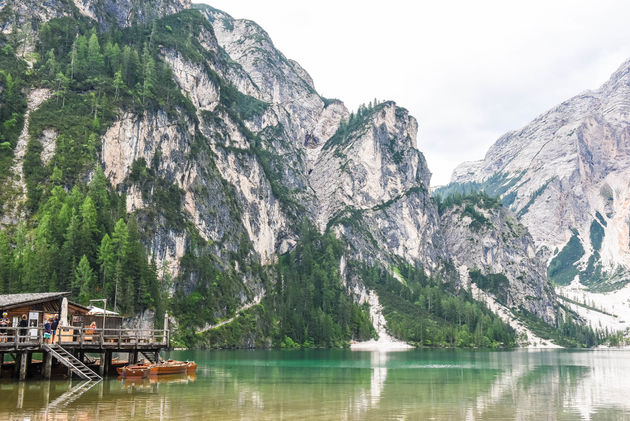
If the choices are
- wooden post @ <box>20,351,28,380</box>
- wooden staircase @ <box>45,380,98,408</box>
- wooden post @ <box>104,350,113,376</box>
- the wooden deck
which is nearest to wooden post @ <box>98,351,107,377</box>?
wooden post @ <box>104,350,113,376</box>

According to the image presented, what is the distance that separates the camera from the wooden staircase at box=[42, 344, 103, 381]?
5138 cm

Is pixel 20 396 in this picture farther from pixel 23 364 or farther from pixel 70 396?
pixel 23 364

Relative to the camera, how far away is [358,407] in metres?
39.4

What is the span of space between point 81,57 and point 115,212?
77.1m

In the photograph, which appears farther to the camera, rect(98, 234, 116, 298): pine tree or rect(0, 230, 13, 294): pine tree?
rect(98, 234, 116, 298): pine tree

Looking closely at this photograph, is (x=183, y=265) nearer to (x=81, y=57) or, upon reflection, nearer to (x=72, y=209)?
(x=72, y=209)

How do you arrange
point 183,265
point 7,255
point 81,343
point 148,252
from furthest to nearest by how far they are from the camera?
point 183,265, point 148,252, point 7,255, point 81,343

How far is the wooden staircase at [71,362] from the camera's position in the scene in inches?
2023

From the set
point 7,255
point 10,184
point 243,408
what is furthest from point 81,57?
point 243,408

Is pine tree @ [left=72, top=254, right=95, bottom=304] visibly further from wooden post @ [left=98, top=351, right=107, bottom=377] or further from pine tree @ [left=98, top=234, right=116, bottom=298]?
wooden post @ [left=98, top=351, right=107, bottom=377]

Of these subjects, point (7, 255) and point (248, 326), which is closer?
point (7, 255)

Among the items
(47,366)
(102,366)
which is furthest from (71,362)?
(102,366)

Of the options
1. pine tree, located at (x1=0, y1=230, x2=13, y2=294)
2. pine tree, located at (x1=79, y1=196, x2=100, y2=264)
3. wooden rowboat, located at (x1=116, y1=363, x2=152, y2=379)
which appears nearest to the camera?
wooden rowboat, located at (x1=116, y1=363, x2=152, y2=379)

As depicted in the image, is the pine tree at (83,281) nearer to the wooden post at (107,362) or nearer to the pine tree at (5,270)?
the pine tree at (5,270)
